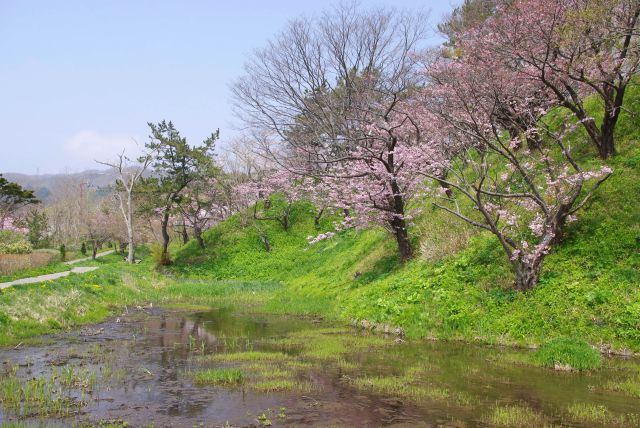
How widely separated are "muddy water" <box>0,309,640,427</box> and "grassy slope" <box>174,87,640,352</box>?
107cm

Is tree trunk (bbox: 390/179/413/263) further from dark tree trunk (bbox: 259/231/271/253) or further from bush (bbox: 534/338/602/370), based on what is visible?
dark tree trunk (bbox: 259/231/271/253)

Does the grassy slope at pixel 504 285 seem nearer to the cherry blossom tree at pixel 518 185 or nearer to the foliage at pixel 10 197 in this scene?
the cherry blossom tree at pixel 518 185

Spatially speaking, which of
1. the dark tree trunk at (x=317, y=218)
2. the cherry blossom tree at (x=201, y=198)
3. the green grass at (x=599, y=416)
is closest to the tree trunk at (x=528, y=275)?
the green grass at (x=599, y=416)

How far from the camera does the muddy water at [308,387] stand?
7.19 m

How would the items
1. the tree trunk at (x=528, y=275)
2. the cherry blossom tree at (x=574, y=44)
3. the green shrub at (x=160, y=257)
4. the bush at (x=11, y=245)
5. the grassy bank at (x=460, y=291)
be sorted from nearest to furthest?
the grassy bank at (x=460, y=291) → the tree trunk at (x=528, y=275) → the cherry blossom tree at (x=574, y=44) → the bush at (x=11, y=245) → the green shrub at (x=160, y=257)

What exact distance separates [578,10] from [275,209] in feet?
95.4

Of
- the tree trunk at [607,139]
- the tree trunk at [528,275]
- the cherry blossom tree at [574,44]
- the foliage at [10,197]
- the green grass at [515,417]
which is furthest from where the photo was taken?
the foliage at [10,197]

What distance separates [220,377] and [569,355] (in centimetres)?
699

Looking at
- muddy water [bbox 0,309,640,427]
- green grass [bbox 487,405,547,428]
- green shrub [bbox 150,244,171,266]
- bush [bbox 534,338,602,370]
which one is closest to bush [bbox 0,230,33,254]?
green shrub [bbox 150,244,171,266]

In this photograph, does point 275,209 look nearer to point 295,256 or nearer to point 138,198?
point 295,256

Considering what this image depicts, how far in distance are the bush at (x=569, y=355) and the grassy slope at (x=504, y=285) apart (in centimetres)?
82

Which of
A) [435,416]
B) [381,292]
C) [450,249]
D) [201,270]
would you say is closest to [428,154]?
[450,249]

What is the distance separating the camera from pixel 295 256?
3312cm

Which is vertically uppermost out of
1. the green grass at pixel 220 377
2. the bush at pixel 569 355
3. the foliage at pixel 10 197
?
the foliage at pixel 10 197
